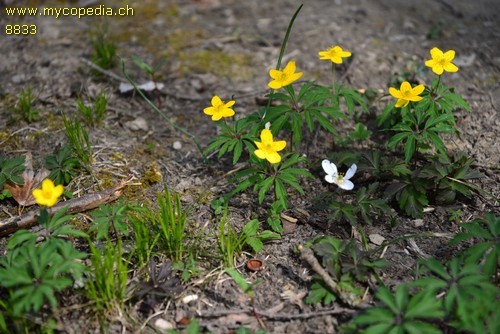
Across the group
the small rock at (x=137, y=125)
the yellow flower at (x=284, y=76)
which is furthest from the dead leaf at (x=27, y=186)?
the yellow flower at (x=284, y=76)

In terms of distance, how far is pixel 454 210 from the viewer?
2.70 metres

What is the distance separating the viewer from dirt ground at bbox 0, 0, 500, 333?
2.33 metres

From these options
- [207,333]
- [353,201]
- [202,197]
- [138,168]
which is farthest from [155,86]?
[207,333]

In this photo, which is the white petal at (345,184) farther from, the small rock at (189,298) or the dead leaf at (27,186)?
the dead leaf at (27,186)

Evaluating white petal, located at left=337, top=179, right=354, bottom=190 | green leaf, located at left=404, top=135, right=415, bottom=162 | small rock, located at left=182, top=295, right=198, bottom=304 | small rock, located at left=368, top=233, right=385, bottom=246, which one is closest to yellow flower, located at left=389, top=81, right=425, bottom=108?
green leaf, located at left=404, top=135, right=415, bottom=162

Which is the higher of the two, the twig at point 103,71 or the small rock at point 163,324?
the twig at point 103,71

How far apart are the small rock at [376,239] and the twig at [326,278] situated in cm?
38

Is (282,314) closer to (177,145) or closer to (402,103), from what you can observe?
(402,103)

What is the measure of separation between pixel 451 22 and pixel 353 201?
256 cm

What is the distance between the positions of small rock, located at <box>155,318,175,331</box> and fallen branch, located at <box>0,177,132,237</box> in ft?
2.68

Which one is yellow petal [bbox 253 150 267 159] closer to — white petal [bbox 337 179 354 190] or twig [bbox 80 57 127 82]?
white petal [bbox 337 179 354 190]

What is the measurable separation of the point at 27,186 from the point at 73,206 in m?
0.37

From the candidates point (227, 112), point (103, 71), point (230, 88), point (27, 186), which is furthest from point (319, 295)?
point (103, 71)

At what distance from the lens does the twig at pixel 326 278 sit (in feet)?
7.25
